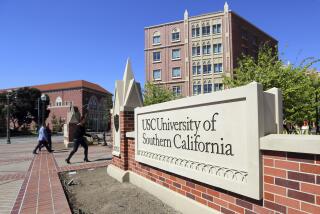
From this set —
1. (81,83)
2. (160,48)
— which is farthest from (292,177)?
(81,83)

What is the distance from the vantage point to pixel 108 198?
625 cm

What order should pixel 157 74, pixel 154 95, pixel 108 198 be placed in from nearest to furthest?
1. pixel 108 198
2. pixel 154 95
3. pixel 157 74

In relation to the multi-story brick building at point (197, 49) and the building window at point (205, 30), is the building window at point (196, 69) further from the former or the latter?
the building window at point (205, 30)

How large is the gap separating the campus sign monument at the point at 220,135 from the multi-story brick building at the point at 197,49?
4680 centimetres

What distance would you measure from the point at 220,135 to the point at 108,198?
3.05 m

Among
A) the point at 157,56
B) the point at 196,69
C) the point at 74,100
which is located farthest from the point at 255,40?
the point at 74,100

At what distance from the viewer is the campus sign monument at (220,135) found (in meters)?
3.53

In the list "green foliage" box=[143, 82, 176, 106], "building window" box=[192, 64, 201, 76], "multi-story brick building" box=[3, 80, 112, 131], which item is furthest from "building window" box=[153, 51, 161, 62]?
"multi-story brick building" box=[3, 80, 112, 131]

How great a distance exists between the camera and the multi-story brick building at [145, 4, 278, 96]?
2062 inches

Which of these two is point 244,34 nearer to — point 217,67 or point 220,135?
point 217,67

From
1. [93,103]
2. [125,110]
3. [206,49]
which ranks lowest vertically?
[125,110]

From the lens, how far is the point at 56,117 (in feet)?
294

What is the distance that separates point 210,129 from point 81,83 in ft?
294

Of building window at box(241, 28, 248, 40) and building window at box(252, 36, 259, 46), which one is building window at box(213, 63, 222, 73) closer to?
building window at box(241, 28, 248, 40)
